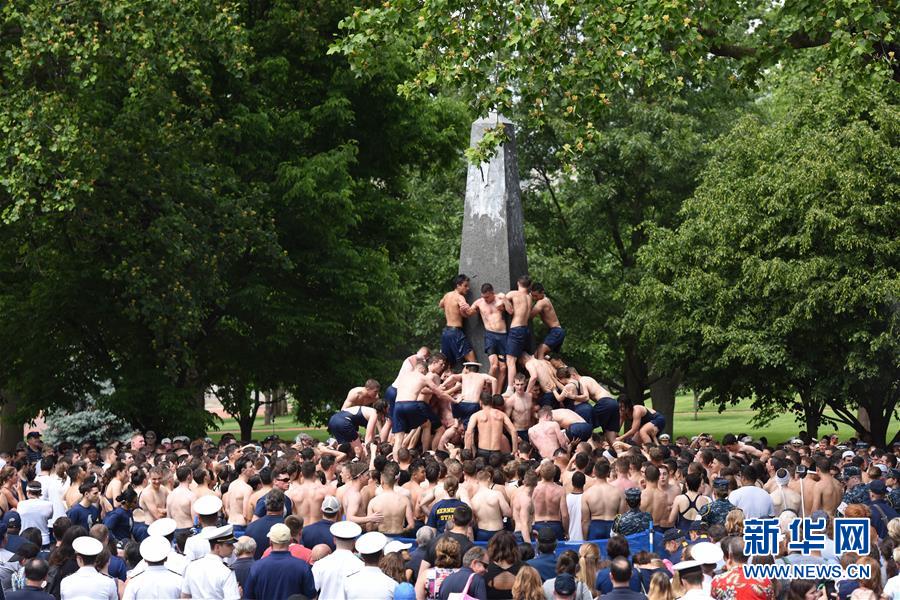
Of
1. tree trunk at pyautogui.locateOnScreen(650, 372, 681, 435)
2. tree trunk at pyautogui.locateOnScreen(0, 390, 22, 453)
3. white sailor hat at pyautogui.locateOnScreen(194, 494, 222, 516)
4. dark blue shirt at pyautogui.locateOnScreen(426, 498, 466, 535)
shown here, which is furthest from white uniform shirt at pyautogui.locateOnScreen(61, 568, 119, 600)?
tree trunk at pyautogui.locateOnScreen(650, 372, 681, 435)

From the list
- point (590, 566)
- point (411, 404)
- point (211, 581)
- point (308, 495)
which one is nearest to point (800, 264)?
point (411, 404)

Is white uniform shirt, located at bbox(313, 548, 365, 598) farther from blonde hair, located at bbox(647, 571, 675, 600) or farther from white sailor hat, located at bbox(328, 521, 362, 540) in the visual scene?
blonde hair, located at bbox(647, 571, 675, 600)

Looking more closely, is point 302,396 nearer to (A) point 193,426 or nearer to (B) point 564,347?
(A) point 193,426

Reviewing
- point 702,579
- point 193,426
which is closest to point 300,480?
point 702,579

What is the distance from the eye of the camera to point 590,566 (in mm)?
10766

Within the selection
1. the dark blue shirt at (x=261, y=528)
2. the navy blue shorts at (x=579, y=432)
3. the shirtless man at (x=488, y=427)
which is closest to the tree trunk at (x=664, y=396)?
the navy blue shorts at (x=579, y=432)

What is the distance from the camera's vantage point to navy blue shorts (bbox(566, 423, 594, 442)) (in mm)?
20125

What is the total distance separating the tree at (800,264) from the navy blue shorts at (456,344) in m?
8.76

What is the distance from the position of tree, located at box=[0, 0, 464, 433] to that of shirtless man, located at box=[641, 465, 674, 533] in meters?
13.0

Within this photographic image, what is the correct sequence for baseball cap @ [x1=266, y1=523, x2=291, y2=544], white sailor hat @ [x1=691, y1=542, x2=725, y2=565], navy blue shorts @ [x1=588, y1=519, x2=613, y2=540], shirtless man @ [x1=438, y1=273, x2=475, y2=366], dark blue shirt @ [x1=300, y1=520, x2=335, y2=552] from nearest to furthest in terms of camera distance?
white sailor hat @ [x1=691, y1=542, x2=725, y2=565] → baseball cap @ [x1=266, y1=523, x2=291, y2=544] → dark blue shirt @ [x1=300, y1=520, x2=335, y2=552] → navy blue shorts @ [x1=588, y1=519, x2=613, y2=540] → shirtless man @ [x1=438, y1=273, x2=475, y2=366]

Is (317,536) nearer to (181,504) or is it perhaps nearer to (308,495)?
(308,495)

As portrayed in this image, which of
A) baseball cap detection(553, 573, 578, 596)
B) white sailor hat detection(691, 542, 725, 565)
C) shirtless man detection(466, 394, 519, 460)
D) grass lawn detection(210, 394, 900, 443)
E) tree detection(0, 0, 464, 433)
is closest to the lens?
baseball cap detection(553, 573, 578, 596)

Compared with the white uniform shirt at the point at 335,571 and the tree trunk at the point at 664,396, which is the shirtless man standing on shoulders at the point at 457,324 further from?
the tree trunk at the point at 664,396

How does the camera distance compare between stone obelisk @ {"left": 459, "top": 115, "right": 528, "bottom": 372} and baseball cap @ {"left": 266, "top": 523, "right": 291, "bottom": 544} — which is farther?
stone obelisk @ {"left": 459, "top": 115, "right": 528, "bottom": 372}
